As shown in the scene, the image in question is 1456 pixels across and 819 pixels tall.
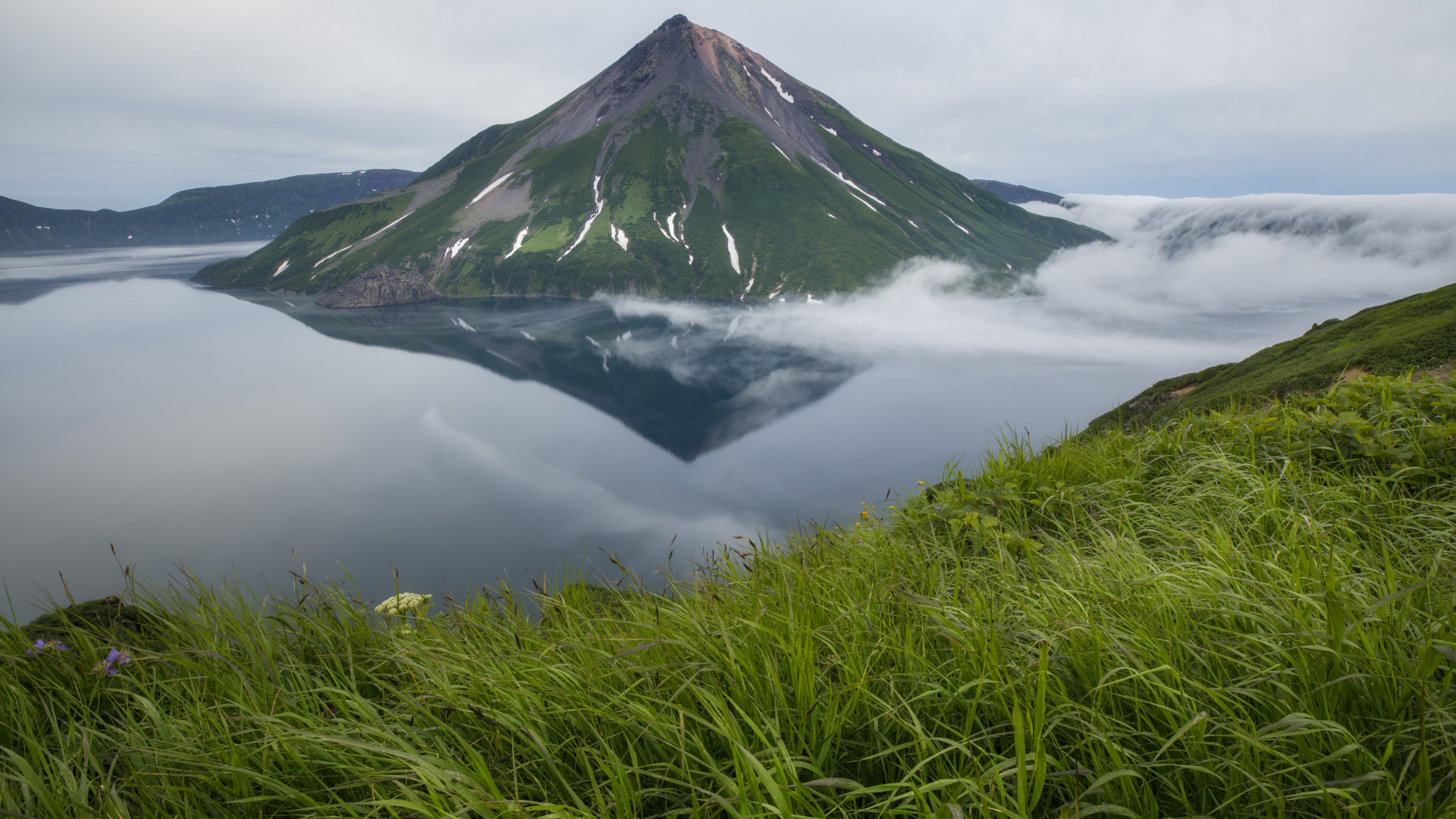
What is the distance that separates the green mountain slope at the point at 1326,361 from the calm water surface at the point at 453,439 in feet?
31.5

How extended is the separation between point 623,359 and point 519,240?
96210 millimetres

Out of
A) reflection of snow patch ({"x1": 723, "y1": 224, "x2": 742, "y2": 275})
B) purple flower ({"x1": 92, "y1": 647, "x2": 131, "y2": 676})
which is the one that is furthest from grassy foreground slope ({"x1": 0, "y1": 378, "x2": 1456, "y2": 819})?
reflection of snow patch ({"x1": 723, "y1": 224, "x2": 742, "y2": 275})

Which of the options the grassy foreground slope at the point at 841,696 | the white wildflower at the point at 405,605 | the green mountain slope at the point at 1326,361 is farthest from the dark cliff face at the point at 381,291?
the grassy foreground slope at the point at 841,696

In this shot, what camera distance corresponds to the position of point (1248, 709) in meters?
2.27

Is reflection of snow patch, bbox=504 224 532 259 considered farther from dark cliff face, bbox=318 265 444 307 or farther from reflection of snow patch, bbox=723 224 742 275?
reflection of snow patch, bbox=723 224 742 275

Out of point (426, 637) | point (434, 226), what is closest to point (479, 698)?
point (426, 637)

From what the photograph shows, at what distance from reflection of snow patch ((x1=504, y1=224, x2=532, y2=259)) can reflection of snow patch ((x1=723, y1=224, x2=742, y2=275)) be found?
213ft

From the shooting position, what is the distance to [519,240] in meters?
191

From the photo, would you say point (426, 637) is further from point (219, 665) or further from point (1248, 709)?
point (1248, 709)

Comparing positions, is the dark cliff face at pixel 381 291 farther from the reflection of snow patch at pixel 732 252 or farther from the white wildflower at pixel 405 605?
the white wildflower at pixel 405 605

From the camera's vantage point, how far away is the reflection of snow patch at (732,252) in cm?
18038

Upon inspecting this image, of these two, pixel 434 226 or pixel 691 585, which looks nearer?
pixel 691 585

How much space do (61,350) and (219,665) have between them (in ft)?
643

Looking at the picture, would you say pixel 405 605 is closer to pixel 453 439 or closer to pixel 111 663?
pixel 111 663
